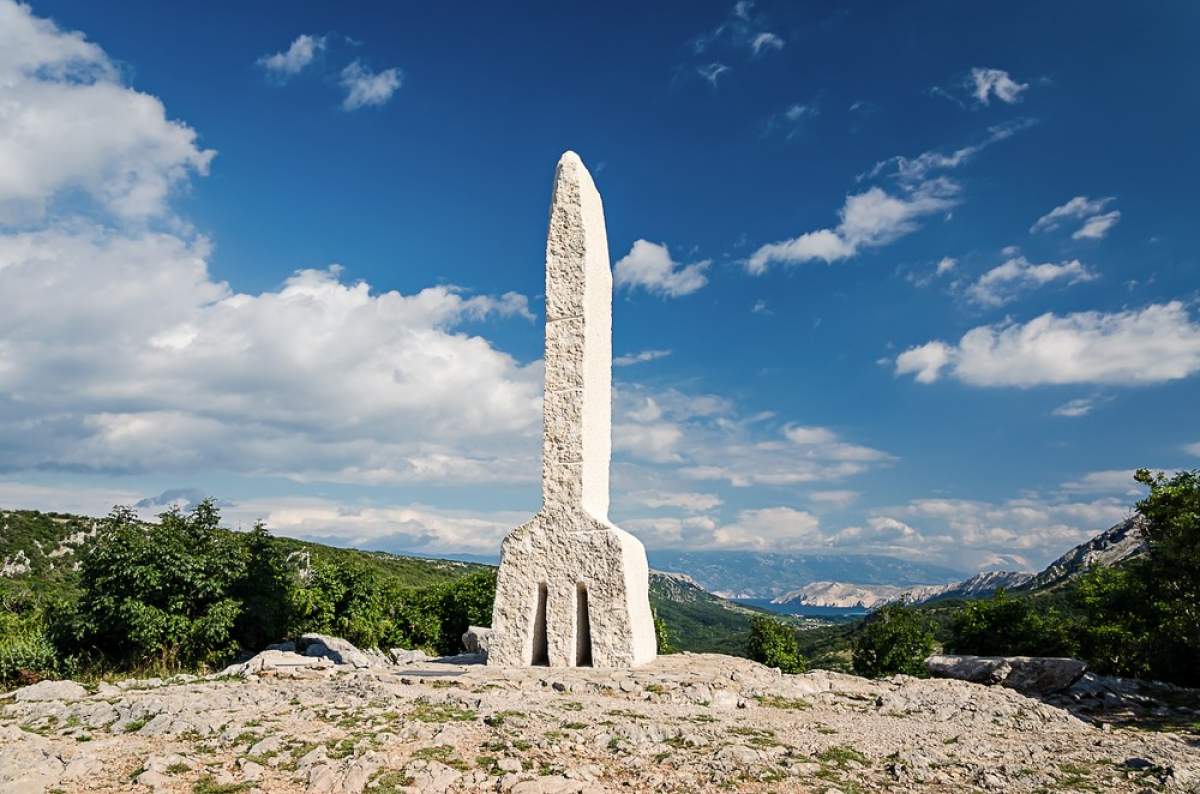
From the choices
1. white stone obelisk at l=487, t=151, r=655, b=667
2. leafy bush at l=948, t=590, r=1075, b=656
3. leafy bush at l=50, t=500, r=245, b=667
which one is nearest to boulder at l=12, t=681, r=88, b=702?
leafy bush at l=50, t=500, r=245, b=667

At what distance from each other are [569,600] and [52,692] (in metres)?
10.5

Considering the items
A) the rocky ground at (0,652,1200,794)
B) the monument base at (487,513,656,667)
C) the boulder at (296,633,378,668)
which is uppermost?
the monument base at (487,513,656,667)

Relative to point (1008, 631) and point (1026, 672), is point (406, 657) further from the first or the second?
point (1008, 631)

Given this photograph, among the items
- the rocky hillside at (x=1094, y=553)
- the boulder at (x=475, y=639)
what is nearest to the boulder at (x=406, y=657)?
the boulder at (x=475, y=639)

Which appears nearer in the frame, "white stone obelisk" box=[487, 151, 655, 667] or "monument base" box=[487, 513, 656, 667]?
"monument base" box=[487, 513, 656, 667]

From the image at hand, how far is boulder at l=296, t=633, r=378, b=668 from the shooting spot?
20.3 meters

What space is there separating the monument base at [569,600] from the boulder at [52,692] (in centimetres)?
843

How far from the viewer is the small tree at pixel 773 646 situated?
2683cm

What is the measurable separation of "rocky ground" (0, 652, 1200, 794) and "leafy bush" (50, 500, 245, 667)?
3544mm

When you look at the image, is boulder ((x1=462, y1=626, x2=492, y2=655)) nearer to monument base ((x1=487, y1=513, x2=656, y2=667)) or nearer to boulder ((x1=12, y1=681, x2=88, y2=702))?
monument base ((x1=487, y1=513, x2=656, y2=667))

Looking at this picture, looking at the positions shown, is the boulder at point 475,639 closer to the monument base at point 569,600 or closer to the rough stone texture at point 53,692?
the monument base at point 569,600

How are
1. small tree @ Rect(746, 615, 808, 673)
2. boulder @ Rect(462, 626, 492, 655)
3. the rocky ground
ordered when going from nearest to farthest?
the rocky ground < boulder @ Rect(462, 626, 492, 655) < small tree @ Rect(746, 615, 808, 673)

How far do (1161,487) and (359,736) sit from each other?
21105mm

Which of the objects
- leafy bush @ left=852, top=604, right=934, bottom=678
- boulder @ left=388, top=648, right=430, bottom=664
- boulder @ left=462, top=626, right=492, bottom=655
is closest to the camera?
boulder @ left=388, top=648, right=430, bottom=664
